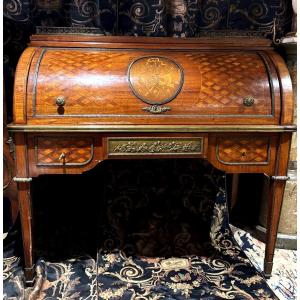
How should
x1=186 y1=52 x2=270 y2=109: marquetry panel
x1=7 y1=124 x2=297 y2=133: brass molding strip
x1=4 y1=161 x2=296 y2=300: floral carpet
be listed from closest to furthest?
x1=7 y1=124 x2=297 y2=133: brass molding strip < x1=186 y1=52 x2=270 y2=109: marquetry panel < x1=4 y1=161 x2=296 y2=300: floral carpet

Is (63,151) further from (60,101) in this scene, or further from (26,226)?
(26,226)

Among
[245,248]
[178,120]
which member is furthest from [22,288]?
[245,248]

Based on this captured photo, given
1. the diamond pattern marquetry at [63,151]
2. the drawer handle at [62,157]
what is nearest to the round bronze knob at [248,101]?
the diamond pattern marquetry at [63,151]

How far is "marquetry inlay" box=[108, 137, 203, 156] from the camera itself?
5.49ft

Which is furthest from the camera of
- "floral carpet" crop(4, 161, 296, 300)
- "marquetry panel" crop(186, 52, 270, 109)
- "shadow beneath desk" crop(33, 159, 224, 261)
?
"shadow beneath desk" crop(33, 159, 224, 261)

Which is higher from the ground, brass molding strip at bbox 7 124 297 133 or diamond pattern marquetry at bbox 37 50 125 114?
diamond pattern marquetry at bbox 37 50 125 114

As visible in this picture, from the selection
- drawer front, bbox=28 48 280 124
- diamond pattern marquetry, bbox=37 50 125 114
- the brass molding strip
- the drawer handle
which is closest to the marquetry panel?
drawer front, bbox=28 48 280 124

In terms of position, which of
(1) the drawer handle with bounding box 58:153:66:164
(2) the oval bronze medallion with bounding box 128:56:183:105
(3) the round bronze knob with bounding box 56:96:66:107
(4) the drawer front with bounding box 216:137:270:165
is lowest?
(1) the drawer handle with bounding box 58:153:66:164

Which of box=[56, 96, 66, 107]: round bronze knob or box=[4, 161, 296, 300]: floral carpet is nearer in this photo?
box=[56, 96, 66, 107]: round bronze knob

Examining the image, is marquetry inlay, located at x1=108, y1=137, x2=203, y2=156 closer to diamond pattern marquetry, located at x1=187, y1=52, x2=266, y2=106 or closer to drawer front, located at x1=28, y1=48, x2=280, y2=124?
drawer front, located at x1=28, y1=48, x2=280, y2=124

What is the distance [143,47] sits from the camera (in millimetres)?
1876

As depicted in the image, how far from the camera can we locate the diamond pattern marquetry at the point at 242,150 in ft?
5.67

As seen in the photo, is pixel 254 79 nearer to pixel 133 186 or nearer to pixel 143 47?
pixel 143 47

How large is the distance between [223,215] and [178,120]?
998 mm
